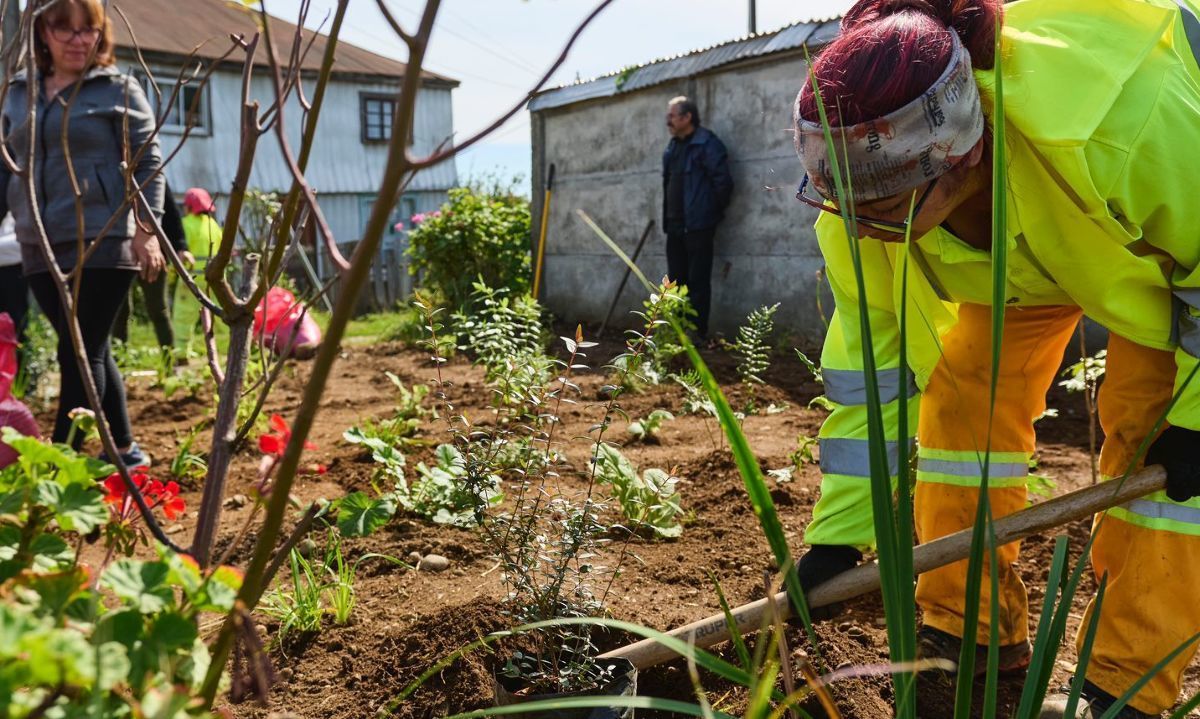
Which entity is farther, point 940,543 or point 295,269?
point 295,269

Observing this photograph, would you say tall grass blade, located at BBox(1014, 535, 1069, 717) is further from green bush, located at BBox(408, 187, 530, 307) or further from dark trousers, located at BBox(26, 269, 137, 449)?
green bush, located at BBox(408, 187, 530, 307)

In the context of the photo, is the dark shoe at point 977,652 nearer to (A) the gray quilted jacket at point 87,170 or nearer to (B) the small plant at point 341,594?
(B) the small plant at point 341,594

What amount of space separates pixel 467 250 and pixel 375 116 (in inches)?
563

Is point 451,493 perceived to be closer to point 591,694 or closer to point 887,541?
point 591,694

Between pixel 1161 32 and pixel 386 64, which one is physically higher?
pixel 386 64

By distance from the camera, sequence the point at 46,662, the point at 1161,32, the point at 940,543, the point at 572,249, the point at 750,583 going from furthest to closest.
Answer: the point at 572,249
the point at 750,583
the point at 940,543
the point at 1161,32
the point at 46,662

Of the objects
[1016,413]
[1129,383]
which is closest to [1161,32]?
[1129,383]

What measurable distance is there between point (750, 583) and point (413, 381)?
12.5 feet

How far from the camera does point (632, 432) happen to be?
4.02 m

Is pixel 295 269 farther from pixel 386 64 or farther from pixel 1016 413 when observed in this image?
pixel 1016 413

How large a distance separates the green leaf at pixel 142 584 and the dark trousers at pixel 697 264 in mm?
6309

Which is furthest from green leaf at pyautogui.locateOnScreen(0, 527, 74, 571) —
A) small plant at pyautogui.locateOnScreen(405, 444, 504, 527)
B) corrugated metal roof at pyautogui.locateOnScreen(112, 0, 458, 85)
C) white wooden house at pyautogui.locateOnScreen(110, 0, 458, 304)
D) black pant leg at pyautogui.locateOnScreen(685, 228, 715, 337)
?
corrugated metal roof at pyautogui.locateOnScreen(112, 0, 458, 85)

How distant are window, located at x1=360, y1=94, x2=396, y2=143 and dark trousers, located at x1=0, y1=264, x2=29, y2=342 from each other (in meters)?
17.8

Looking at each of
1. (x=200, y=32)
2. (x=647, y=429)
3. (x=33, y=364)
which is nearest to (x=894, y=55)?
(x=647, y=429)
